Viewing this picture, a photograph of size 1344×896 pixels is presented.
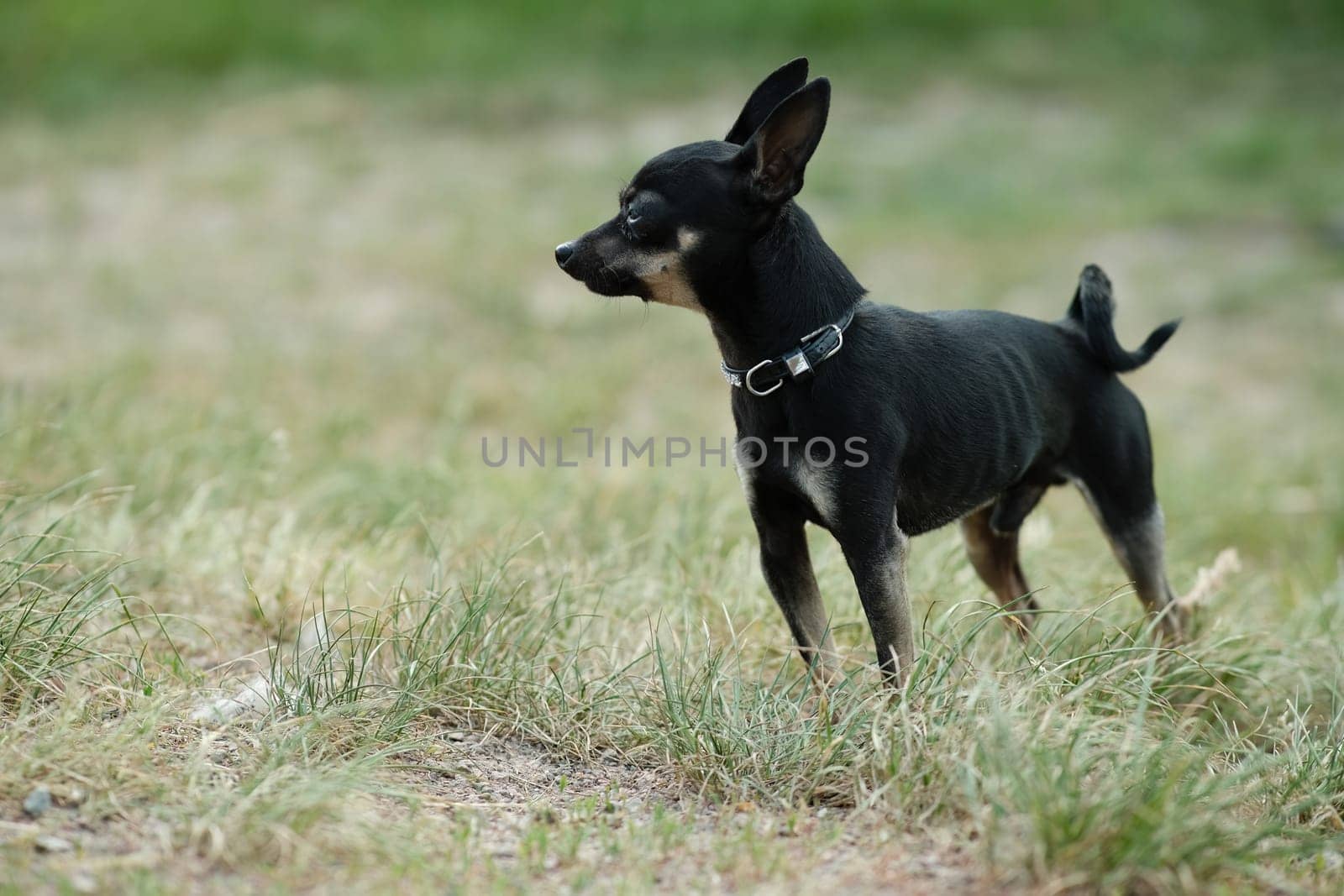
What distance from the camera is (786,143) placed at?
3379 millimetres

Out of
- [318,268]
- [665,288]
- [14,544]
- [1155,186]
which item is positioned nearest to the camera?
[665,288]

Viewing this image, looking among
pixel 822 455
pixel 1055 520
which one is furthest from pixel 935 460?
pixel 1055 520

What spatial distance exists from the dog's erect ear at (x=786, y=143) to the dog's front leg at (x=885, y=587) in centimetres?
90

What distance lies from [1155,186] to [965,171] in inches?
74.4

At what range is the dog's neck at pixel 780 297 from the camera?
11.4 feet

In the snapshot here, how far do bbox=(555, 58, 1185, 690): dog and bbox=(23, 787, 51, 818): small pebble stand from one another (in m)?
1.83

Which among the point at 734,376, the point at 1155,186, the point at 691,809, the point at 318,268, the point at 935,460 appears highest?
the point at 1155,186

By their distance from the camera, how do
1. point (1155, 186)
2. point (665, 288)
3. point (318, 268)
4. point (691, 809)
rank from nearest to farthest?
point (691, 809), point (665, 288), point (318, 268), point (1155, 186)

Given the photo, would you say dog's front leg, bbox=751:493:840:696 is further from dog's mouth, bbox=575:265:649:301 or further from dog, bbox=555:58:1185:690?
dog's mouth, bbox=575:265:649:301

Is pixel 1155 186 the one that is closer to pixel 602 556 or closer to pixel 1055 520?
pixel 1055 520

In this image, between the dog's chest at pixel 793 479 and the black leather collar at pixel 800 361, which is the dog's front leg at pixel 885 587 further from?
the black leather collar at pixel 800 361

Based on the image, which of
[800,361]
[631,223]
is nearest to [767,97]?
[631,223]

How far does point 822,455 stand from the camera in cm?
340

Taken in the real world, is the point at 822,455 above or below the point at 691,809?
above
